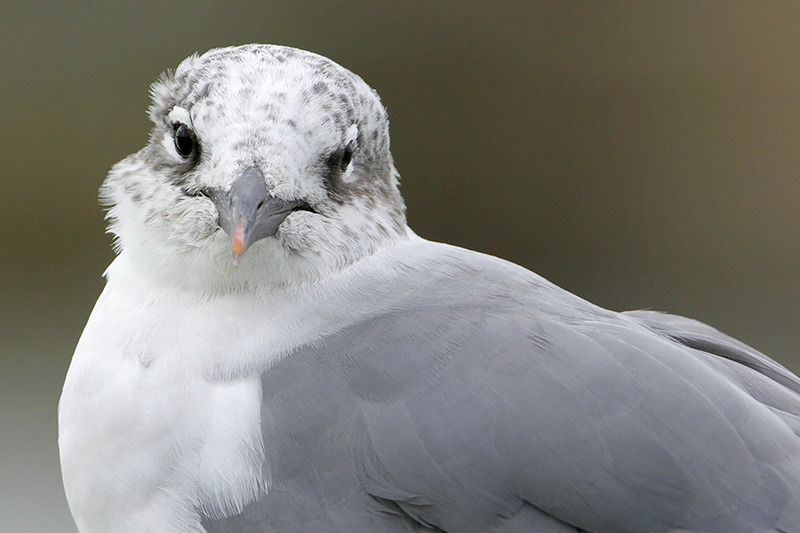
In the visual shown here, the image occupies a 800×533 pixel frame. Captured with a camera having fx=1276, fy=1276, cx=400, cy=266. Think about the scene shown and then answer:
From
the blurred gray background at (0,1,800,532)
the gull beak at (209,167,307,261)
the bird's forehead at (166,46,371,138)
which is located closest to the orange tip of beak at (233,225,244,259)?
the gull beak at (209,167,307,261)

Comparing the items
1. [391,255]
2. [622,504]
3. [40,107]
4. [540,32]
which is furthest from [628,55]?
[622,504]

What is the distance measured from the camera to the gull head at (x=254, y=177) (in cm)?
118

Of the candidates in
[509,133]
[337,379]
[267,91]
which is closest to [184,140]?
[267,91]

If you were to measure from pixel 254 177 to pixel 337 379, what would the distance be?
21 cm

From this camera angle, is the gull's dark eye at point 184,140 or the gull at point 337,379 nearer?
the gull at point 337,379

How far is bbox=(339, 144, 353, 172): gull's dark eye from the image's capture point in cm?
130

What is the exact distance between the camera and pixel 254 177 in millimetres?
1164

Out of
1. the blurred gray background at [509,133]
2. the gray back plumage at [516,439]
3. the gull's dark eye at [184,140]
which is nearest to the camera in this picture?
the gray back plumage at [516,439]

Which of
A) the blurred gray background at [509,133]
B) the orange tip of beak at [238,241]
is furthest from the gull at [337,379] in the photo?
the blurred gray background at [509,133]

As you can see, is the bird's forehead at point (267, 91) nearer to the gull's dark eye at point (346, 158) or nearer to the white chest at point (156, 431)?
the gull's dark eye at point (346, 158)

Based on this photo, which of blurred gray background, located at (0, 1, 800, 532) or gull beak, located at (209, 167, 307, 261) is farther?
blurred gray background, located at (0, 1, 800, 532)

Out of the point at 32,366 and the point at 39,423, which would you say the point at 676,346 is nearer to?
the point at 39,423

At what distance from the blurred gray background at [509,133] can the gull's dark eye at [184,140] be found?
216 cm

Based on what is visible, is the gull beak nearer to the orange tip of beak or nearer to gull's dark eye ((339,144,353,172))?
the orange tip of beak
